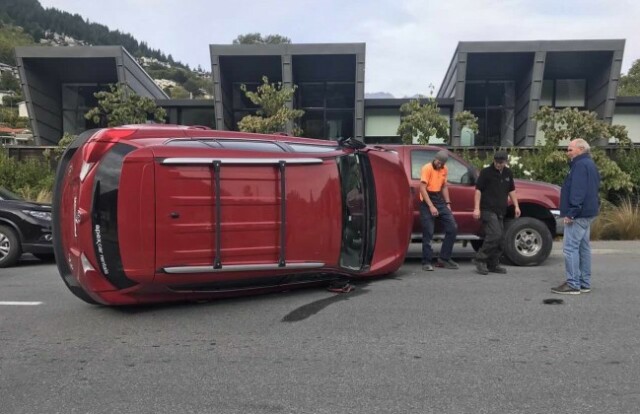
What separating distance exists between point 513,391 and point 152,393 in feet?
7.91

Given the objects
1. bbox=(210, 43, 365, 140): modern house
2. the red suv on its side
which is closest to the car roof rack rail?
the red suv on its side

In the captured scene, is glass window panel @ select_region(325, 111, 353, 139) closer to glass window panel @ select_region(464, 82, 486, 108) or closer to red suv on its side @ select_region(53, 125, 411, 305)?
glass window panel @ select_region(464, 82, 486, 108)

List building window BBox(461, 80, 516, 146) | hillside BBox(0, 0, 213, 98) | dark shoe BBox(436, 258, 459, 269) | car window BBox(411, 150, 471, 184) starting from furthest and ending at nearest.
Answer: hillside BBox(0, 0, 213, 98)
building window BBox(461, 80, 516, 146)
car window BBox(411, 150, 471, 184)
dark shoe BBox(436, 258, 459, 269)

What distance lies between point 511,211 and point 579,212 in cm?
228

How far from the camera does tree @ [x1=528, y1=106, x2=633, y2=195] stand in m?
13.9

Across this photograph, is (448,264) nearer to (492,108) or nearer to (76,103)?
(492,108)

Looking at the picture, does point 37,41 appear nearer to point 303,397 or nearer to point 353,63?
point 353,63

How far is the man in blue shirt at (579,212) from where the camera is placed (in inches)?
240

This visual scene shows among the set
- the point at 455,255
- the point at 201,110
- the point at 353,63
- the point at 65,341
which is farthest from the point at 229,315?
the point at 201,110

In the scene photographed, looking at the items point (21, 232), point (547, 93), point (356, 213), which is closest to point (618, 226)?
point (356, 213)

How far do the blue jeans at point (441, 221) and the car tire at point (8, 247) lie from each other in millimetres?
6515

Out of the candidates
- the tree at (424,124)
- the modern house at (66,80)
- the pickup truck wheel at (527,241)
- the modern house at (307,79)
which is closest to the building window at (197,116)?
the modern house at (307,79)

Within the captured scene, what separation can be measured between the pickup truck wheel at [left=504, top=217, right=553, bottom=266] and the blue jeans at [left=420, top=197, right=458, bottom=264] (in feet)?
2.93

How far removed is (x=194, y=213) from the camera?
5.25 m
